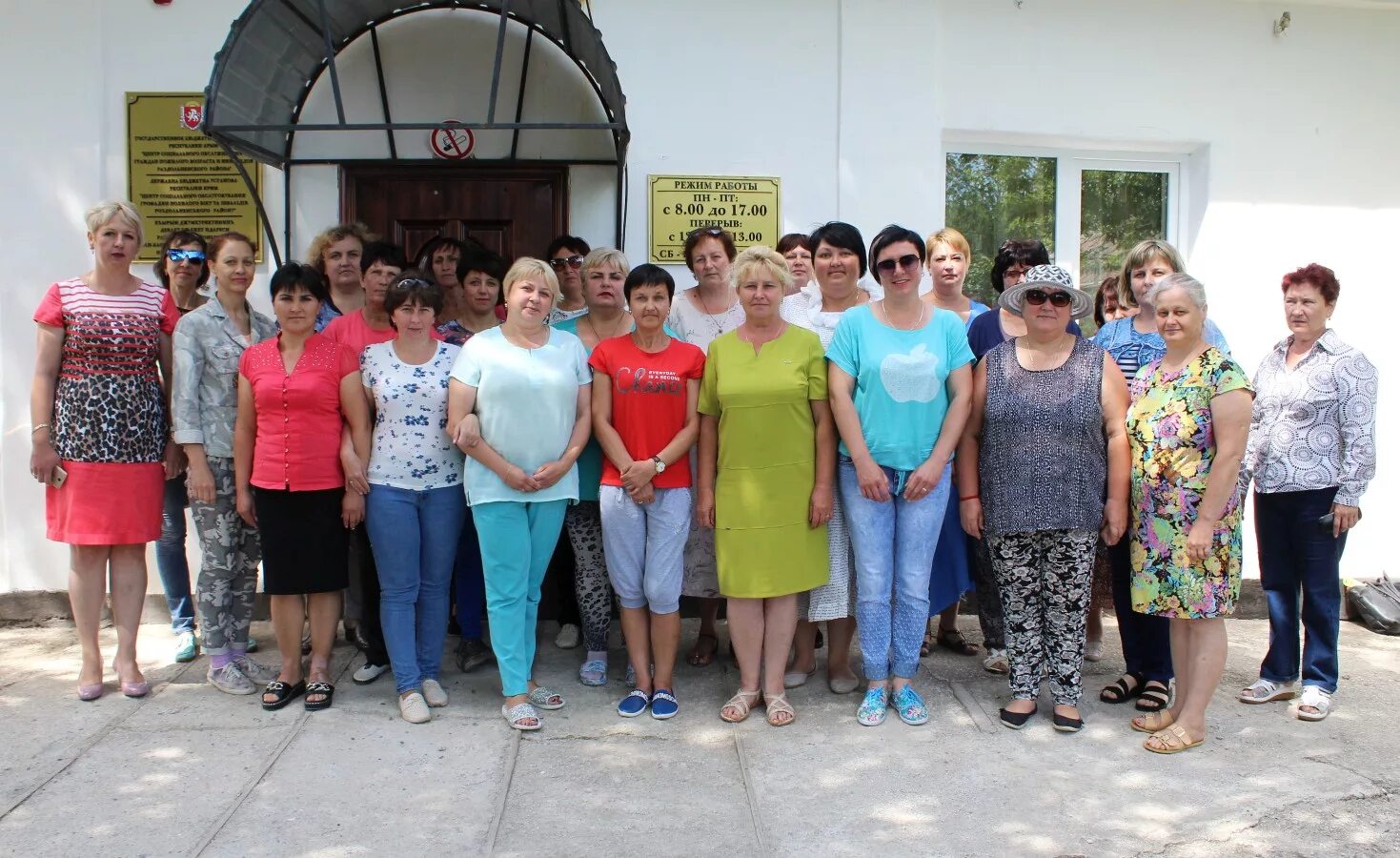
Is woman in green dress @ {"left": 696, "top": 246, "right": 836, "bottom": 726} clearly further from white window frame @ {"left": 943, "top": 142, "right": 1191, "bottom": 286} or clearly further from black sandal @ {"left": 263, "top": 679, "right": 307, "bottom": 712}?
white window frame @ {"left": 943, "top": 142, "right": 1191, "bottom": 286}

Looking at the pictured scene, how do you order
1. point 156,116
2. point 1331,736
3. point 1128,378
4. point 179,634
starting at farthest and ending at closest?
point 156,116, point 179,634, point 1128,378, point 1331,736

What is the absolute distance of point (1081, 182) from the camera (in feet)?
19.9

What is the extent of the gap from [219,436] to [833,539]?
2526 mm

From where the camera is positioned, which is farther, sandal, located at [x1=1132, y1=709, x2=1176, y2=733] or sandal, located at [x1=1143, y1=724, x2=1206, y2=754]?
sandal, located at [x1=1132, y1=709, x2=1176, y2=733]

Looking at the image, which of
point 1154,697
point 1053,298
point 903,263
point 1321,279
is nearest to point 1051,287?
point 1053,298

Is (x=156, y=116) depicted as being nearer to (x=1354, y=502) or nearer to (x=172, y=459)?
(x=172, y=459)

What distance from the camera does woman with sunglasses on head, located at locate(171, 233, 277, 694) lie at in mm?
4098

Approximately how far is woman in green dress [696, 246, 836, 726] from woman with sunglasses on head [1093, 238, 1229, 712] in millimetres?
1292

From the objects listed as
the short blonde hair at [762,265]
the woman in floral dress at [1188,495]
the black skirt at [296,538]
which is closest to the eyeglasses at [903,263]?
the short blonde hair at [762,265]

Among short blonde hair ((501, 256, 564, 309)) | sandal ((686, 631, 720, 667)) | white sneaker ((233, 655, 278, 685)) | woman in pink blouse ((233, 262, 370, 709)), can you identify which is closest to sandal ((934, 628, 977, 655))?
sandal ((686, 631, 720, 667))

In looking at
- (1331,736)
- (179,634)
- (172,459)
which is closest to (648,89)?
(172,459)

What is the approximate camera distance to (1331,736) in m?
4.00

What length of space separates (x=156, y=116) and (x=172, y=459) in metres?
2.10

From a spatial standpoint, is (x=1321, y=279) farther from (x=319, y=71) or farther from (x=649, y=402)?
(x=319, y=71)
